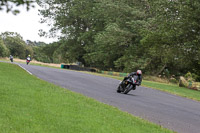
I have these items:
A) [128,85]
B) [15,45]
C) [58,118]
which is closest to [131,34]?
[128,85]

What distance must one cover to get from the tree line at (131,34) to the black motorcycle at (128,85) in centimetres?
1376

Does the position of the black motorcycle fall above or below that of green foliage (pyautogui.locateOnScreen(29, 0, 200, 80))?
below

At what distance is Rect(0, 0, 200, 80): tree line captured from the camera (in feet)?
105

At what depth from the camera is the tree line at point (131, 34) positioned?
32.0 meters

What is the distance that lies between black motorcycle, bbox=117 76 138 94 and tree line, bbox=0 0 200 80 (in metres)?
13.8

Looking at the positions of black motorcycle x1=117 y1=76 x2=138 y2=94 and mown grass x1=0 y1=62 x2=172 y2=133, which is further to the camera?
black motorcycle x1=117 y1=76 x2=138 y2=94

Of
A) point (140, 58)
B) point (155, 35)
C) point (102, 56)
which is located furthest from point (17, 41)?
point (155, 35)

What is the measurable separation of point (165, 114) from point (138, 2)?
37797 mm

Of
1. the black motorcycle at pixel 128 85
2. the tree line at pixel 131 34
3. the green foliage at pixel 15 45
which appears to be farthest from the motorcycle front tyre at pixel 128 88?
the green foliage at pixel 15 45

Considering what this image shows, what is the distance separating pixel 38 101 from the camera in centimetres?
991

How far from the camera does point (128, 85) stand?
691 inches

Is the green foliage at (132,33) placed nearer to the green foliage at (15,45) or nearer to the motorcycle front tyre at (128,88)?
the motorcycle front tyre at (128,88)

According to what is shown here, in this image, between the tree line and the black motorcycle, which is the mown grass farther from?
the tree line

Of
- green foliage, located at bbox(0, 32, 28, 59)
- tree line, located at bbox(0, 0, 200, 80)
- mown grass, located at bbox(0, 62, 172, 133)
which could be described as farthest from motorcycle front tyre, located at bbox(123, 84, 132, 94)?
green foliage, located at bbox(0, 32, 28, 59)
